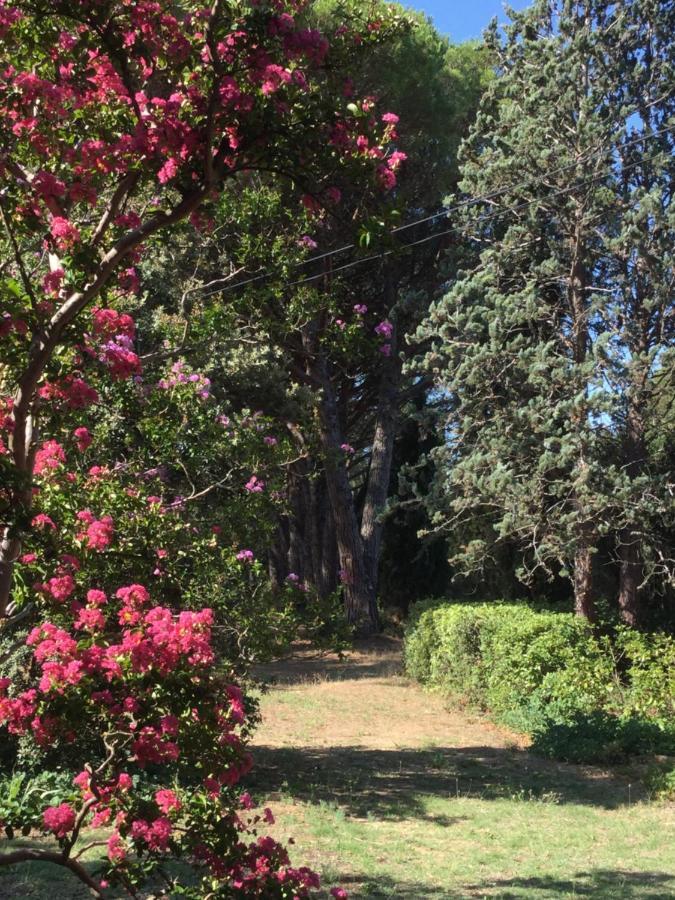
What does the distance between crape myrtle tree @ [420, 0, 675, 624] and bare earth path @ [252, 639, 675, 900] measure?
3.22m

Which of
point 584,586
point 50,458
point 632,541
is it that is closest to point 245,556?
point 50,458

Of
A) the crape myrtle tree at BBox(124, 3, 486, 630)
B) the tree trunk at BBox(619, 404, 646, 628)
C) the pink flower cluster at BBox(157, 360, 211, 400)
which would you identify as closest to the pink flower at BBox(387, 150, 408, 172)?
the crape myrtle tree at BBox(124, 3, 486, 630)

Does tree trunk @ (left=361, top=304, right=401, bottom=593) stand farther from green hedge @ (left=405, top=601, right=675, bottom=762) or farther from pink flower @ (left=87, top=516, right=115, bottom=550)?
pink flower @ (left=87, top=516, right=115, bottom=550)

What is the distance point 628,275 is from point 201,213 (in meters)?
9.87

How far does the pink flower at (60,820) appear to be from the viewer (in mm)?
3186

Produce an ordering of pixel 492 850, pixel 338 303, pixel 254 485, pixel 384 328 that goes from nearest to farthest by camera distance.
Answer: pixel 492 850
pixel 254 485
pixel 338 303
pixel 384 328

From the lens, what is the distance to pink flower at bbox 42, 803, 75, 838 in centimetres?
319

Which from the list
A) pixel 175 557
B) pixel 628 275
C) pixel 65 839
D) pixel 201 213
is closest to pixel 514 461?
pixel 628 275

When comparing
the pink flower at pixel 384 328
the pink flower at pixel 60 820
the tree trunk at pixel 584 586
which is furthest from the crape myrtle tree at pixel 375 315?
the pink flower at pixel 60 820

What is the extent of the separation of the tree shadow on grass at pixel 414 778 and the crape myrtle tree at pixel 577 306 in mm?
3391

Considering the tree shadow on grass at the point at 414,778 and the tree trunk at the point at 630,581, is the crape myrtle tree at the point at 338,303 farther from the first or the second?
the tree trunk at the point at 630,581

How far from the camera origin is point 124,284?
3965 millimetres

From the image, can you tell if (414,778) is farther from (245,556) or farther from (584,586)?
(584,586)

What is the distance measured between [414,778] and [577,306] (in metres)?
7.25
